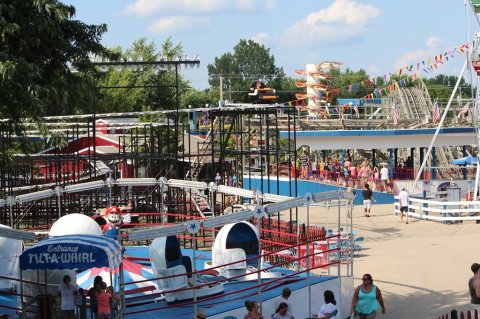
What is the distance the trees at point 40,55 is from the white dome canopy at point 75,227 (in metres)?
4.27

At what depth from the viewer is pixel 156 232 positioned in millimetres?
15672

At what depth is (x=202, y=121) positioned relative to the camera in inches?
2874

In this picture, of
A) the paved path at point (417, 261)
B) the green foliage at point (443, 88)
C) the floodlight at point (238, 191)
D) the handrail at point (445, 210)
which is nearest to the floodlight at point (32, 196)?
the floodlight at point (238, 191)

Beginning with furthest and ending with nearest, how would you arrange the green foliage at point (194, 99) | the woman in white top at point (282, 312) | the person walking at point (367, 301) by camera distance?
the green foliage at point (194, 99), the person walking at point (367, 301), the woman in white top at point (282, 312)

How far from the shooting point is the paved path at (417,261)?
22.5 m

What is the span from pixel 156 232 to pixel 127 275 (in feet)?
17.3

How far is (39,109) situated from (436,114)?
1585 inches

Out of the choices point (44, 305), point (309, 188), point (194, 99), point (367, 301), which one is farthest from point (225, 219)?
point (194, 99)

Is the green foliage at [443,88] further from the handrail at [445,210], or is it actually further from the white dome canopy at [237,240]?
the white dome canopy at [237,240]

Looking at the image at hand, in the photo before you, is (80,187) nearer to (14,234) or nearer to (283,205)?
(283,205)

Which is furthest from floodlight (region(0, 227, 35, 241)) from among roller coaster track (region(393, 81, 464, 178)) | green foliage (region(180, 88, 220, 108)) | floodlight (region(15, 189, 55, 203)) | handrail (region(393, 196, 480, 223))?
green foliage (region(180, 88, 220, 108))

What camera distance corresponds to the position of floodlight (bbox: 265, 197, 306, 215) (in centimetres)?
1883

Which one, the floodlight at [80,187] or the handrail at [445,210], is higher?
the floodlight at [80,187]

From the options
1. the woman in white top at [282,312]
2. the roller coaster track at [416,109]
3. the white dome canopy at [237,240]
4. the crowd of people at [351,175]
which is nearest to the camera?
the woman in white top at [282,312]
